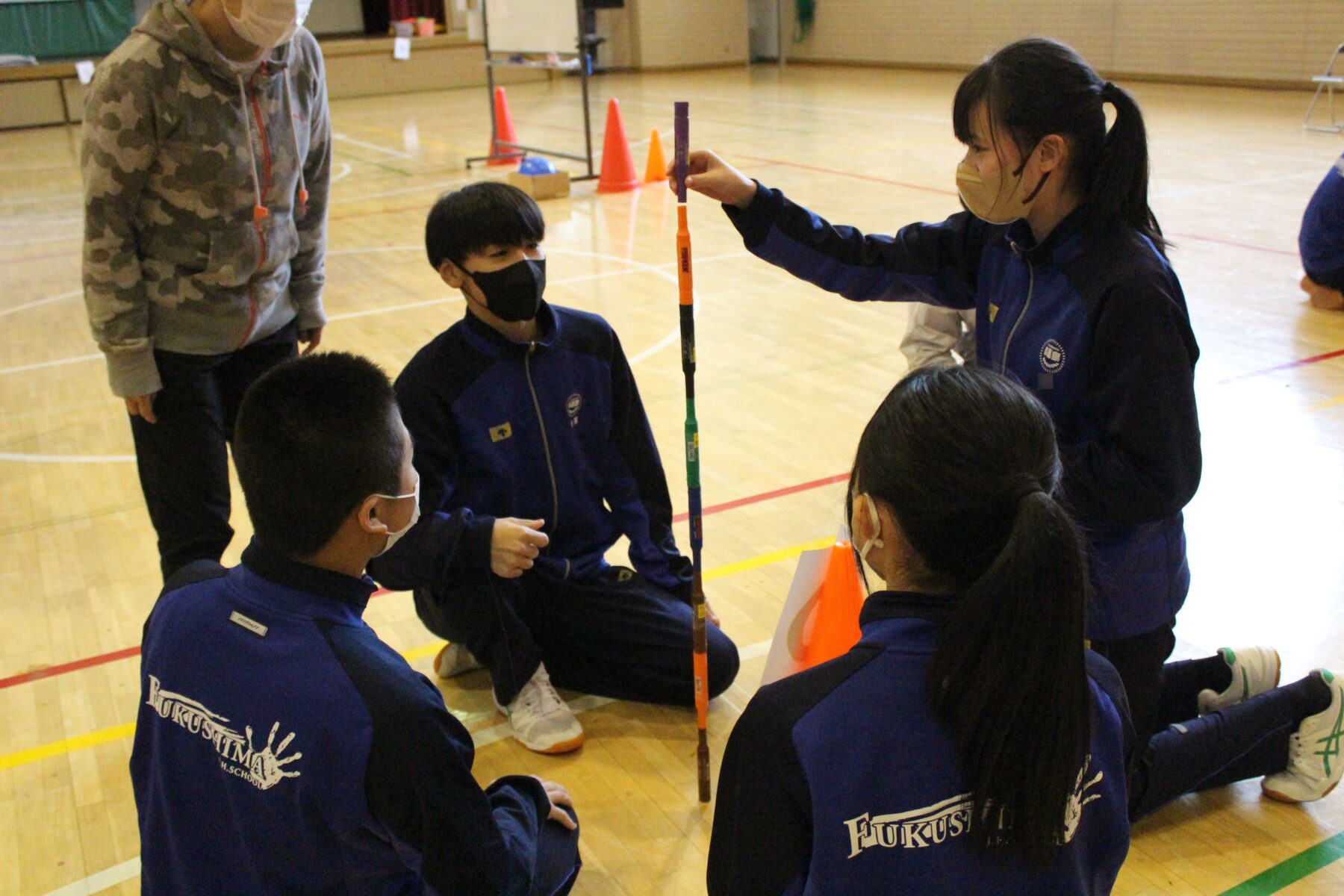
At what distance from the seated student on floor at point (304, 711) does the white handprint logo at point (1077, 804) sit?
25.6 inches

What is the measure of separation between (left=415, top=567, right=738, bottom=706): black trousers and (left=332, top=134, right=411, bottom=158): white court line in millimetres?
8344

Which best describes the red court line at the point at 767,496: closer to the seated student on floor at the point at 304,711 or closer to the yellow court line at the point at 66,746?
the yellow court line at the point at 66,746

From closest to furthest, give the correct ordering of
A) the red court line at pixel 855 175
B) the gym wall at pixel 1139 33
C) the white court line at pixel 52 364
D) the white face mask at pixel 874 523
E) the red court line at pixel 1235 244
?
1. the white face mask at pixel 874 523
2. the white court line at pixel 52 364
3. the red court line at pixel 1235 244
4. the red court line at pixel 855 175
5. the gym wall at pixel 1139 33

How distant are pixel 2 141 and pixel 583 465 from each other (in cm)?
1239

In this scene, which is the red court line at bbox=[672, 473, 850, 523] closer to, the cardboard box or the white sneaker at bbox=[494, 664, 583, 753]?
the white sneaker at bbox=[494, 664, 583, 753]

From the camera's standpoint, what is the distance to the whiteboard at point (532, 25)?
26.9 ft

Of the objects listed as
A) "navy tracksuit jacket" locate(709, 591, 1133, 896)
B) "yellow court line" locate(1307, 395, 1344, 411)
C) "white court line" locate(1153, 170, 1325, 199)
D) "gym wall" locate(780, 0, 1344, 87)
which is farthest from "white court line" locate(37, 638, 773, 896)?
"gym wall" locate(780, 0, 1344, 87)

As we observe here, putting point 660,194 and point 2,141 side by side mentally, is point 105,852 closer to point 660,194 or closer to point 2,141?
point 660,194

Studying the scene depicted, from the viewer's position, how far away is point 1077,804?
107 cm

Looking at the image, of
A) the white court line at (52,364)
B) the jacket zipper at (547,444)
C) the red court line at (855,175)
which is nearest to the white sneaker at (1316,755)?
the jacket zipper at (547,444)

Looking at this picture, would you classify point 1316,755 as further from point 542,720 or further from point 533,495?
point 533,495

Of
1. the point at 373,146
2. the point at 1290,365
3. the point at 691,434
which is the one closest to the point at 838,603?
the point at 691,434

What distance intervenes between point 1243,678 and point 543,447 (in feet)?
4.58

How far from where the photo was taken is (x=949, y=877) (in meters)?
1.05
